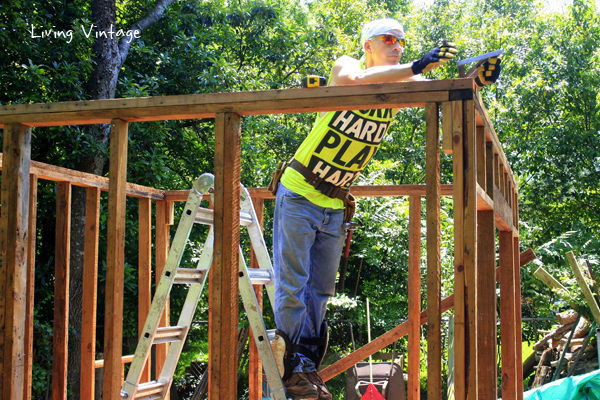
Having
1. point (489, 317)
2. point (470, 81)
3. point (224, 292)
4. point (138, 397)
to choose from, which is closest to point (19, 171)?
point (224, 292)

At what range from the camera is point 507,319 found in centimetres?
366

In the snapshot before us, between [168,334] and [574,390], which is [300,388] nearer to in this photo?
[168,334]

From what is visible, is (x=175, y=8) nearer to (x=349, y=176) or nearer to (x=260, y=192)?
(x=260, y=192)

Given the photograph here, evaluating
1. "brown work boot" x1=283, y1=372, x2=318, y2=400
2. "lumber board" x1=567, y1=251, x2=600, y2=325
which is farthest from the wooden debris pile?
"brown work boot" x1=283, y1=372, x2=318, y2=400

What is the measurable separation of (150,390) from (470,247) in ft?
6.37

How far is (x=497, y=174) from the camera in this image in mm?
3037

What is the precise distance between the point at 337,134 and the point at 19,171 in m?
1.38

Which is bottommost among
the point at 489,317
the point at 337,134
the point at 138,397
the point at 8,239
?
the point at 138,397

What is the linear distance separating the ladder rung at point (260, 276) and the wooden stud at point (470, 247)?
133cm

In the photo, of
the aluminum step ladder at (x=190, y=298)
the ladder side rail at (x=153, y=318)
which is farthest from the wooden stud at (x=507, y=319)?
the ladder side rail at (x=153, y=318)

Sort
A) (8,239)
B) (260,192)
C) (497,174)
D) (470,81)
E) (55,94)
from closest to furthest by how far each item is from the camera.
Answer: (470,81) → (8,239) → (497,174) → (260,192) → (55,94)

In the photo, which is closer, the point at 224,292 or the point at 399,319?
the point at 224,292

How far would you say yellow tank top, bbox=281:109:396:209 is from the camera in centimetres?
238

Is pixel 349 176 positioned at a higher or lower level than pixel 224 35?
lower
